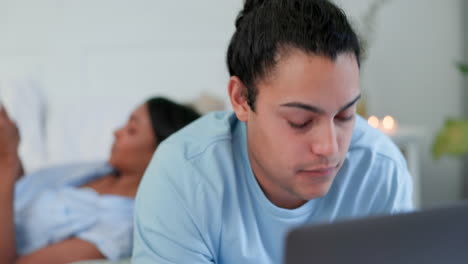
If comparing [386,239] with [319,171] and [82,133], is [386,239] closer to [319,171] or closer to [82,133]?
[319,171]

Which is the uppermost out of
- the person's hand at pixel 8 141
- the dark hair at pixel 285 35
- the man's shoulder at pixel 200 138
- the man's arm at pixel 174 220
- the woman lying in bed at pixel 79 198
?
the dark hair at pixel 285 35

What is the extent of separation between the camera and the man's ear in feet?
3.17

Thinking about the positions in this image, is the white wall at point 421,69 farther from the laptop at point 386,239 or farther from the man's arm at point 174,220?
the laptop at point 386,239

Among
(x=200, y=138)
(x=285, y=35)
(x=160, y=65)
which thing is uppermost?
(x=285, y=35)

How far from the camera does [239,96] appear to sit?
98cm

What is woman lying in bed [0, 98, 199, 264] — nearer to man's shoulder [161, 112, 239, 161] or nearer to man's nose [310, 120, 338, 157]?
man's shoulder [161, 112, 239, 161]

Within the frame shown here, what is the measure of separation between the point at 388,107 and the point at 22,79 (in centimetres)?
189

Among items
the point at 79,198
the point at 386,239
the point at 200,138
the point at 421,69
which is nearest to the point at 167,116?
the point at 79,198

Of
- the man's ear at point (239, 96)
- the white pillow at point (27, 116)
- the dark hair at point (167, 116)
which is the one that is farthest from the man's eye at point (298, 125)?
the white pillow at point (27, 116)

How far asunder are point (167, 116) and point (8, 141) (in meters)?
0.50

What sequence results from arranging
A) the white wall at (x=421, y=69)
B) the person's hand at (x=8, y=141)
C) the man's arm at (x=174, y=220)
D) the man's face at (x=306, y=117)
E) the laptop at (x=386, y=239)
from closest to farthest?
the laptop at (x=386, y=239) → the man's face at (x=306, y=117) → the man's arm at (x=174, y=220) → the person's hand at (x=8, y=141) → the white wall at (x=421, y=69)

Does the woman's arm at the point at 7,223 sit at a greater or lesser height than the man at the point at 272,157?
lesser

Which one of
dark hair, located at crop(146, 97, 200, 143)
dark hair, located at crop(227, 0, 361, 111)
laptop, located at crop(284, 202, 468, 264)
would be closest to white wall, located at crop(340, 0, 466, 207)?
dark hair, located at crop(146, 97, 200, 143)

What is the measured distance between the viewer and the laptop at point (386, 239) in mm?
504
